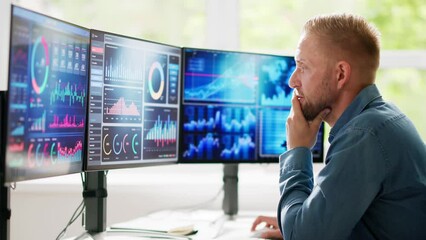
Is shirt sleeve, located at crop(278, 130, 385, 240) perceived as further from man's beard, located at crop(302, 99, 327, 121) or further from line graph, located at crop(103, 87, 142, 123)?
line graph, located at crop(103, 87, 142, 123)

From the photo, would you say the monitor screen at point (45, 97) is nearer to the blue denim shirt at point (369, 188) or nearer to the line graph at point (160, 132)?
the line graph at point (160, 132)

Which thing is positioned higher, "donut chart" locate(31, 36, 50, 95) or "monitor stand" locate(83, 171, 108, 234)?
"donut chart" locate(31, 36, 50, 95)

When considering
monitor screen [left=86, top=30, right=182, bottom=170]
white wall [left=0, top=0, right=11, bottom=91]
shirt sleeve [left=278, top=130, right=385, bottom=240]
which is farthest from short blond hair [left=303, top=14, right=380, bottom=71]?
white wall [left=0, top=0, right=11, bottom=91]

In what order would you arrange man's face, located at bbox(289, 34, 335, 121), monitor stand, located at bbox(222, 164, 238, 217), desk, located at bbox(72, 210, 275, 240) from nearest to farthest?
man's face, located at bbox(289, 34, 335, 121) → desk, located at bbox(72, 210, 275, 240) → monitor stand, located at bbox(222, 164, 238, 217)

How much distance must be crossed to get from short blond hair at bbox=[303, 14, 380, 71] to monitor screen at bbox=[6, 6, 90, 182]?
671mm

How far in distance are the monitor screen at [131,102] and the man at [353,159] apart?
1.74ft

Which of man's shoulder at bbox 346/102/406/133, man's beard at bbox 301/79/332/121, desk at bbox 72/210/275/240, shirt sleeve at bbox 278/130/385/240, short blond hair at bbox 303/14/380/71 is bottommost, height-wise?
desk at bbox 72/210/275/240

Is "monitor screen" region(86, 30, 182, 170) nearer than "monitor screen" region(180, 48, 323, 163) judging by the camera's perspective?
Yes

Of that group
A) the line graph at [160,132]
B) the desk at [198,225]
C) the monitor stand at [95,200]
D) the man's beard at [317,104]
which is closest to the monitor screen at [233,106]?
the line graph at [160,132]

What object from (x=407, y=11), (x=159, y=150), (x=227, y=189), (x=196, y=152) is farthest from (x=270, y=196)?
(x=407, y=11)

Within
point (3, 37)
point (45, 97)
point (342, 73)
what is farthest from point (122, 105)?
point (3, 37)

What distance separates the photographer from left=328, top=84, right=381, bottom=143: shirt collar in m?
1.68

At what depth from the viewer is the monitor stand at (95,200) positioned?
1.92 metres

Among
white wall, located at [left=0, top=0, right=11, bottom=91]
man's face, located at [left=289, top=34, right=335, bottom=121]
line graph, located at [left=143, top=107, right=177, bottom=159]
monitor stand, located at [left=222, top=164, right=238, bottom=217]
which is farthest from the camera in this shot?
white wall, located at [left=0, top=0, right=11, bottom=91]
